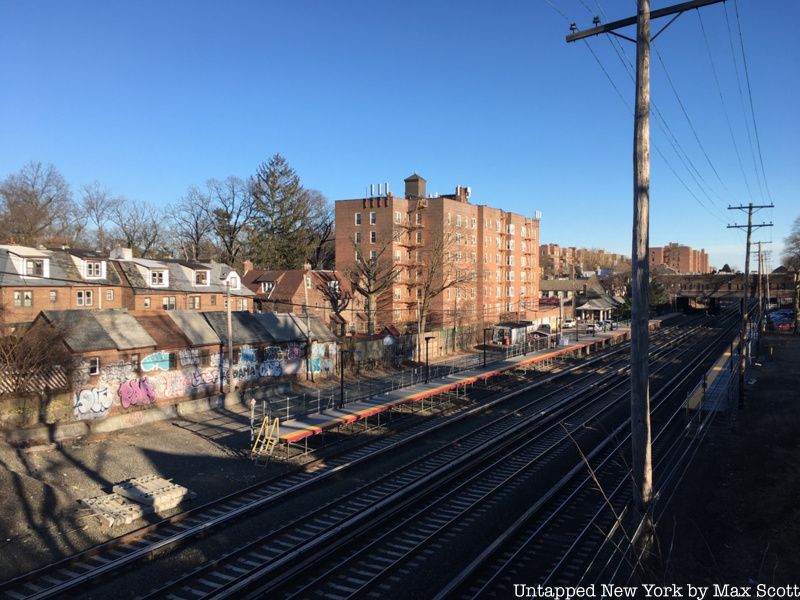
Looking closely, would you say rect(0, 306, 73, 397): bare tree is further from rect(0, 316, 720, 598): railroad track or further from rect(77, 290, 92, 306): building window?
rect(77, 290, 92, 306): building window

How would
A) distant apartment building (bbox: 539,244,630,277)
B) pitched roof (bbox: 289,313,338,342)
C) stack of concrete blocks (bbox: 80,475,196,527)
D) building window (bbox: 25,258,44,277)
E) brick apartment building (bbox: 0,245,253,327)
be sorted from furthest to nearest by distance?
distant apartment building (bbox: 539,244,630,277) < pitched roof (bbox: 289,313,338,342) < building window (bbox: 25,258,44,277) < brick apartment building (bbox: 0,245,253,327) < stack of concrete blocks (bbox: 80,475,196,527)

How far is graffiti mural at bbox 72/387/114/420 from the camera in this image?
23.8 meters

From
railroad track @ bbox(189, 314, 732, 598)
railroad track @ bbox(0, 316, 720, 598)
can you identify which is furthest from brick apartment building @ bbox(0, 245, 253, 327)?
railroad track @ bbox(189, 314, 732, 598)

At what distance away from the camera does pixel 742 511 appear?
50.5 feet

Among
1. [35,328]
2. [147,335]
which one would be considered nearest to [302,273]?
[147,335]

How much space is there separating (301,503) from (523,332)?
147 feet

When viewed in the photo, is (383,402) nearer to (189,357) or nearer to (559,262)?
(189,357)

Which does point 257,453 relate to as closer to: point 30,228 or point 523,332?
point 523,332

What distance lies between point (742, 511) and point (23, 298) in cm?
3856

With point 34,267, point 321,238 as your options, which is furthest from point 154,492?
point 321,238

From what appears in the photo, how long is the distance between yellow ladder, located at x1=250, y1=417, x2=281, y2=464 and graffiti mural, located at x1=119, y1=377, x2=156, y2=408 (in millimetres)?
8525

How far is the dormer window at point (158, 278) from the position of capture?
4272cm

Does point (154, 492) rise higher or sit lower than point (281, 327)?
lower

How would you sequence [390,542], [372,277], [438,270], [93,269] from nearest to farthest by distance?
[390,542] < [93,269] < [372,277] < [438,270]
